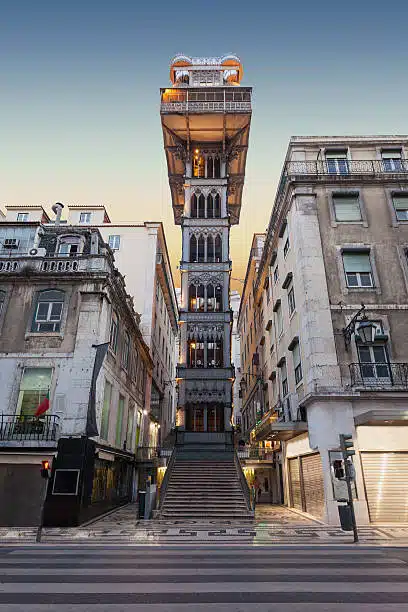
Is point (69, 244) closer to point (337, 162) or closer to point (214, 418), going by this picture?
point (337, 162)

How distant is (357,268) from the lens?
776 inches

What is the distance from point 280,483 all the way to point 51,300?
1814cm

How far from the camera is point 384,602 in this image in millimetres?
6184

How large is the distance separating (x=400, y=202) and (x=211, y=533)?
763 inches

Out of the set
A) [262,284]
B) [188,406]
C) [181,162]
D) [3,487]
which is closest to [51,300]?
[3,487]

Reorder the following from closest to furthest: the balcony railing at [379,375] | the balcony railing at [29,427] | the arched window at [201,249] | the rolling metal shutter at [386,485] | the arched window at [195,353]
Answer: the rolling metal shutter at [386,485] < the balcony railing at [29,427] < the balcony railing at [379,375] < the arched window at [195,353] < the arched window at [201,249]

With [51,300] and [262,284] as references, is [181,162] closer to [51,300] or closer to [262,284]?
[262,284]

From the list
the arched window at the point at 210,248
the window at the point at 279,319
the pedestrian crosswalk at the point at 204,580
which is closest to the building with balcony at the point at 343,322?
the window at the point at 279,319

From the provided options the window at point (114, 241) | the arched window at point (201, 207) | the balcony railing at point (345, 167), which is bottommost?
the balcony railing at point (345, 167)

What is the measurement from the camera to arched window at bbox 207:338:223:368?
33719 mm

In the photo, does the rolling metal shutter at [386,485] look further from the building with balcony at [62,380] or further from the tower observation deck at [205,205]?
the tower observation deck at [205,205]

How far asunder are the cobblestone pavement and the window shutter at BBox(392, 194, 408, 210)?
16.0 m

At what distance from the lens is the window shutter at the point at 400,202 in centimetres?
2116

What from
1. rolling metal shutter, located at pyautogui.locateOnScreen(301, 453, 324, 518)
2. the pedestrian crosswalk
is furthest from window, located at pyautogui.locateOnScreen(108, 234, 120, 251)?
the pedestrian crosswalk
